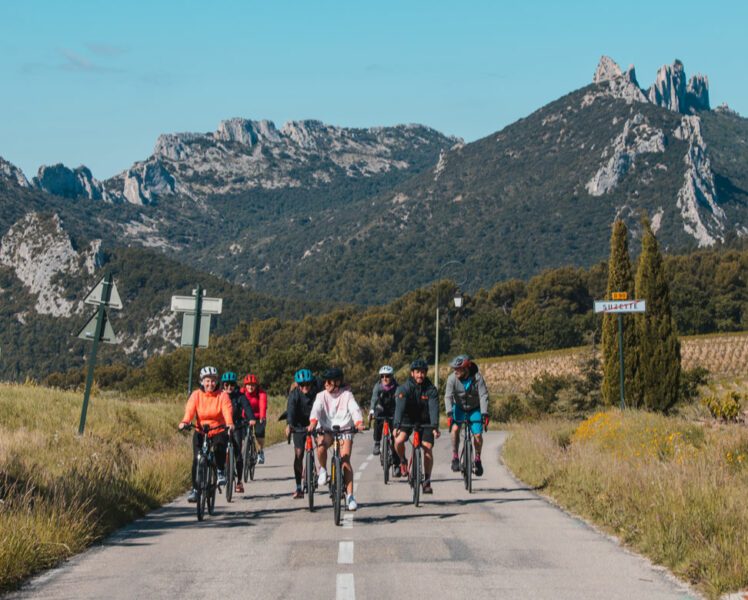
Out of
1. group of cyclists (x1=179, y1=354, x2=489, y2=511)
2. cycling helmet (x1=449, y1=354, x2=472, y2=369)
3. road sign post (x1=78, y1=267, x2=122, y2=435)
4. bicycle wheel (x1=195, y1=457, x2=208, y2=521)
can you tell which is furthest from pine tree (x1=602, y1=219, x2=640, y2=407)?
bicycle wheel (x1=195, y1=457, x2=208, y2=521)

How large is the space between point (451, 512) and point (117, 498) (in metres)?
4.07

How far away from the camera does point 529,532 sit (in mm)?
9195

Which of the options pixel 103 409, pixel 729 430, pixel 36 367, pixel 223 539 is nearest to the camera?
pixel 223 539

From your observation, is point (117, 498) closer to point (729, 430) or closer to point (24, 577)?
point (24, 577)

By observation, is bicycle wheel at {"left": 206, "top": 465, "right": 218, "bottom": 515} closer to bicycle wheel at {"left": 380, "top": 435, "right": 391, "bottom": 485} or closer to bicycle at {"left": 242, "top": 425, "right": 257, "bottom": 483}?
bicycle at {"left": 242, "top": 425, "right": 257, "bottom": 483}

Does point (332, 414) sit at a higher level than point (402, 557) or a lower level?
higher

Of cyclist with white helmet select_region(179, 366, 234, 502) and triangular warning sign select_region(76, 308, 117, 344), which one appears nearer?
cyclist with white helmet select_region(179, 366, 234, 502)

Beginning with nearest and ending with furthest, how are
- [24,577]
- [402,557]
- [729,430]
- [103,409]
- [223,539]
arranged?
1. [24,577]
2. [402,557]
3. [223,539]
4. [729,430]
5. [103,409]

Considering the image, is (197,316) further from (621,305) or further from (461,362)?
(621,305)

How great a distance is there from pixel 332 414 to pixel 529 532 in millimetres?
2711

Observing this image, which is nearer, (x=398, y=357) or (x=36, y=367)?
(x=398, y=357)

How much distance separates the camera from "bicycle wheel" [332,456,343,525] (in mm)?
9648

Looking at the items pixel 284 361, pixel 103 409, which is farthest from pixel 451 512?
pixel 284 361

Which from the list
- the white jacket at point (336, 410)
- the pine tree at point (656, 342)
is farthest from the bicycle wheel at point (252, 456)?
the pine tree at point (656, 342)
